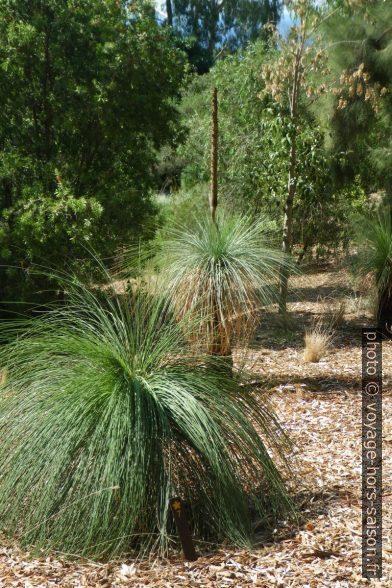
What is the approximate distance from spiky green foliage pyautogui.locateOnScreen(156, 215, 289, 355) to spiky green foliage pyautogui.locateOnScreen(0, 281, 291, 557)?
1.45 metres

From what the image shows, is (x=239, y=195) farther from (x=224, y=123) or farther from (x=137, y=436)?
(x=137, y=436)

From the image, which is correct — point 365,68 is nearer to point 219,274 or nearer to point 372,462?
point 219,274

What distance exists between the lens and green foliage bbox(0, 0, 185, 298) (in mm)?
7332

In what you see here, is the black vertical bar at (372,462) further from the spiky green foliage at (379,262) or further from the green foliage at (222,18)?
the green foliage at (222,18)

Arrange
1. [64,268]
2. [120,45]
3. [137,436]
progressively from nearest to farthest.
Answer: [137,436], [64,268], [120,45]

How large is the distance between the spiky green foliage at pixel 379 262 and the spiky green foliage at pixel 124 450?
4440 millimetres

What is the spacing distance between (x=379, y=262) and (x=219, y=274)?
3.11 m

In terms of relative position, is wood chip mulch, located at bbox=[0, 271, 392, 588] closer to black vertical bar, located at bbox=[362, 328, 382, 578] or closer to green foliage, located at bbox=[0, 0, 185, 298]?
black vertical bar, located at bbox=[362, 328, 382, 578]

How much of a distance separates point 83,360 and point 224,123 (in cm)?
978

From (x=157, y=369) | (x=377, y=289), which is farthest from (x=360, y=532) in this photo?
(x=377, y=289)

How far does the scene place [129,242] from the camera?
7.74 meters

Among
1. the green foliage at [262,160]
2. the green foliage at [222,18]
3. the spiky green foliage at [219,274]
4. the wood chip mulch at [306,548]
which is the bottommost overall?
the wood chip mulch at [306,548]

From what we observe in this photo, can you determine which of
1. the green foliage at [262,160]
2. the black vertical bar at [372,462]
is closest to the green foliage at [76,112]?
the green foliage at [262,160]

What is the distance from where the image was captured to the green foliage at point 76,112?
24.1ft
